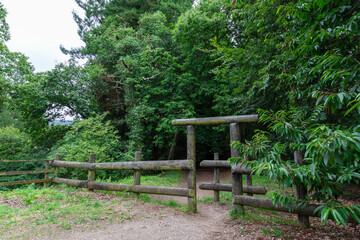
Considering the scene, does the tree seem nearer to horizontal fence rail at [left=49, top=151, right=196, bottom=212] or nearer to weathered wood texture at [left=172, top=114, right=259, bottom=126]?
weathered wood texture at [left=172, top=114, right=259, bottom=126]

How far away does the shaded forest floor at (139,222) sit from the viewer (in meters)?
3.13

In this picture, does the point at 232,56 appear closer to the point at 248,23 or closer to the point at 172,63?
the point at 248,23

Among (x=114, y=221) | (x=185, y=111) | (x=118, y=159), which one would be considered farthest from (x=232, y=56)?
(x=118, y=159)

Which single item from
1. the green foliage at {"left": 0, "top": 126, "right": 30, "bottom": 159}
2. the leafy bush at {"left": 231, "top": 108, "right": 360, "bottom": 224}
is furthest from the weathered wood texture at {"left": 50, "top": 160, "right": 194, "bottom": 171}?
the green foliage at {"left": 0, "top": 126, "right": 30, "bottom": 159}

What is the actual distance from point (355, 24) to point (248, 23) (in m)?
Answer: 4.24

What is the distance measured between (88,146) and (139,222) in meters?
6.39

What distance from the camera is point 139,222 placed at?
12.1 ft

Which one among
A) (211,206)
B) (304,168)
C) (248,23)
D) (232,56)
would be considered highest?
(248,23)

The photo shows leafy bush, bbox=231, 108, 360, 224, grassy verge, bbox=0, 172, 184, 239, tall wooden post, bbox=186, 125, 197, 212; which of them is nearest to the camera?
leafy bush, bbox=231, 108, 360, 224

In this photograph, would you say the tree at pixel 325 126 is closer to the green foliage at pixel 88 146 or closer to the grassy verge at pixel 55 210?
the grassy verge at pixel 55 210

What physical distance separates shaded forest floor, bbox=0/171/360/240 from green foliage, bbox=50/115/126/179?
339cm

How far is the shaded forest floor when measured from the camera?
313 centimetres

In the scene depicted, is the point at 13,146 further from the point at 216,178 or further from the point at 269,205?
the point at 269,205

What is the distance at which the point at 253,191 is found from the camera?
4648mm
